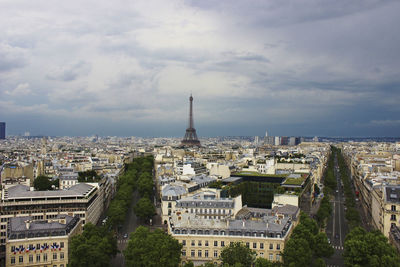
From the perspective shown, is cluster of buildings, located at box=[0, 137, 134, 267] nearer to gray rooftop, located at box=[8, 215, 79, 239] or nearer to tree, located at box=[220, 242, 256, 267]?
gray rooftop, located at box=[8, 215, 79, 239]

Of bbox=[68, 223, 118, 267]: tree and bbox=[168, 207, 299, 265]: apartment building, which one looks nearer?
bbox=[68, 223, 118, 267]: tree

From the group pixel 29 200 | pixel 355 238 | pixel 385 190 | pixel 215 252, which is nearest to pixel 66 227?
pixel 29 200

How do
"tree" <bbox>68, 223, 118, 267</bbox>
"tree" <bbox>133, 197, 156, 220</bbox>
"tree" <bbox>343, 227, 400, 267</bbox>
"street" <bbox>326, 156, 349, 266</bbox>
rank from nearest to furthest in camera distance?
"tree" <bbox>343, 227, 400, 267</bbox>
"tree" <bbox>68, 223, 118, 267</bbox>
"street" <bbox>326, 156, 349, 266</bbox>
"tree" <bbox>133, 197, 156, 220</bbox>

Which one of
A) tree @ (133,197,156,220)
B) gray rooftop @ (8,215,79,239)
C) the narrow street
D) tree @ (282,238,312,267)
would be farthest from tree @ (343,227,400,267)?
tree @ (133,197,156,220)

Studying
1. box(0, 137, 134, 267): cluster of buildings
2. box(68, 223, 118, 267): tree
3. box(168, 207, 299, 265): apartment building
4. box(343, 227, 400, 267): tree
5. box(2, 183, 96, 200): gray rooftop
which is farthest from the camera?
box(2, 183, 96, 200): gray rooftop

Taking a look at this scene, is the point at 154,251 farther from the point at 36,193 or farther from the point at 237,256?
the point at 36,193

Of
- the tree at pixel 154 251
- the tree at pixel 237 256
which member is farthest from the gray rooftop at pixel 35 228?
the tree at pixel 237 256
